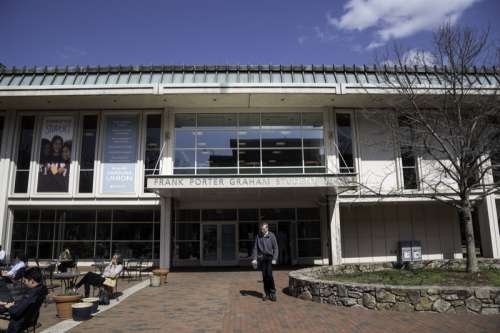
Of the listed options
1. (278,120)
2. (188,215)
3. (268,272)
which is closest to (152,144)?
(188,215)

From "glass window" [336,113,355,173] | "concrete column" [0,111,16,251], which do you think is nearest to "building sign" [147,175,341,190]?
"glass window" [336,113,355,173]

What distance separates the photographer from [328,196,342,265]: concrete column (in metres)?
17.3

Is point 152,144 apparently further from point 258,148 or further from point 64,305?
point 64,305

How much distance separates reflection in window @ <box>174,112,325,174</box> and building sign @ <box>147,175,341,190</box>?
9.10ft

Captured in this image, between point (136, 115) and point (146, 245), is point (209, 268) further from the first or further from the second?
point (136, 115)

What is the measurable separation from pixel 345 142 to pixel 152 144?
30.9 feet

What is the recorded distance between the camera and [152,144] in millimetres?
18484

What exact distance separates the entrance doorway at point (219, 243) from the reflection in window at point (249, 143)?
314 centimetres

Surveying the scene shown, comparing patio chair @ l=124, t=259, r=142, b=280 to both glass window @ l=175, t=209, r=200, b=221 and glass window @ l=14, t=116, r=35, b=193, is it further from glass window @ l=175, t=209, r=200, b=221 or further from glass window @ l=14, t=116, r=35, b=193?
glass window @ l=14, t=116, r=35, b=193

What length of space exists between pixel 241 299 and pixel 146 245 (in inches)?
429

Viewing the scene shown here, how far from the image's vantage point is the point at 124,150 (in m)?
18.5

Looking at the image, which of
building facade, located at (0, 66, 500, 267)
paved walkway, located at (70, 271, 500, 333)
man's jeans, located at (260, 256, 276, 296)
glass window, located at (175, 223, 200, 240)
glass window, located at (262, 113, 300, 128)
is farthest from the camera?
glass window, located at (175, 223, 200, 240)

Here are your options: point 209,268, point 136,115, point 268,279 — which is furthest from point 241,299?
point 136,115

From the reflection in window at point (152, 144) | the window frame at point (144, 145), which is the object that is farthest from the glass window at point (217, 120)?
the reflection in window at point (152, 144)
